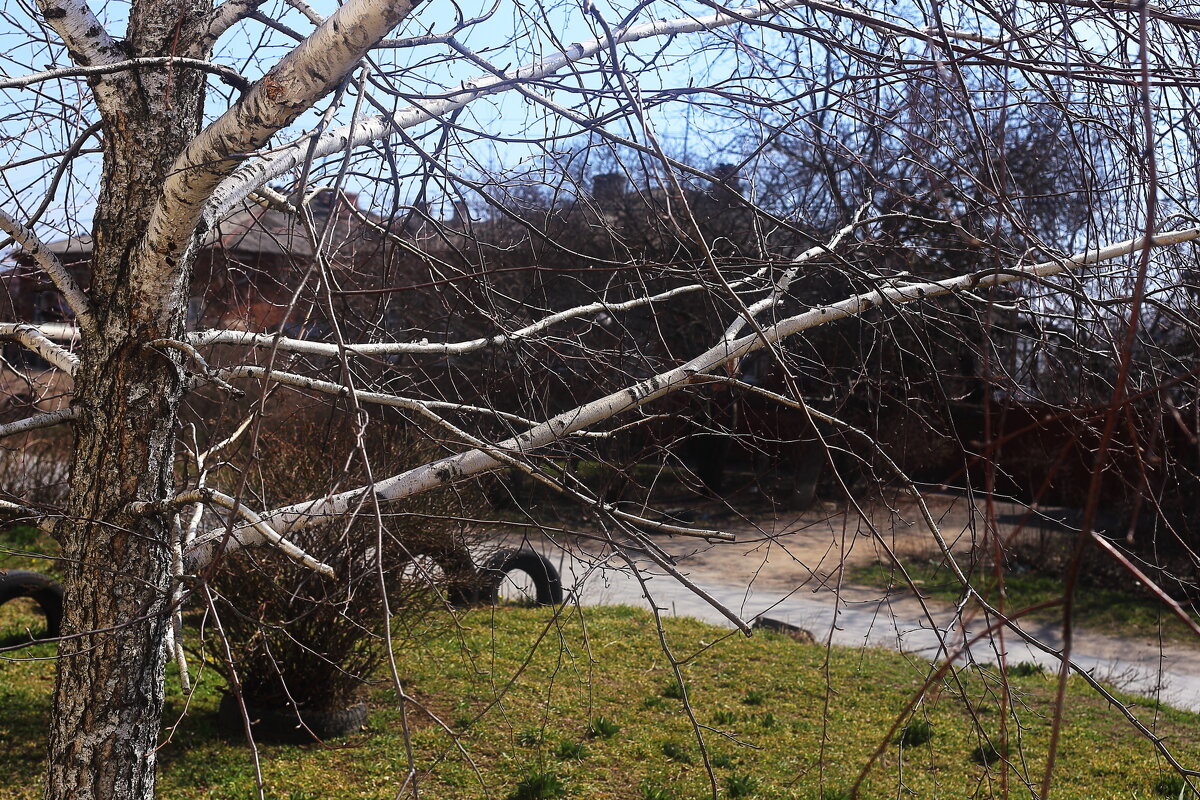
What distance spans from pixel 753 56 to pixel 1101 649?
9.10m

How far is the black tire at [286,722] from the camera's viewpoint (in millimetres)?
5961

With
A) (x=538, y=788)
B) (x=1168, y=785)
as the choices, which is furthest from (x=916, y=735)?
(x=538, y=788)

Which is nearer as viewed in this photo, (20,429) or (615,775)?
(20,429)

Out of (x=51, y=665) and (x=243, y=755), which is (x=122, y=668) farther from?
(x=51, y=665)

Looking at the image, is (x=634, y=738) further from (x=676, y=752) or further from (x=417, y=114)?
(x=417, y=114)

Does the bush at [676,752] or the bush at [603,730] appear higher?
the bush at [603,730]

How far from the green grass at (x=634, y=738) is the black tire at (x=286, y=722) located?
83 millimetres

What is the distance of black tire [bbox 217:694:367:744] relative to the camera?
5.96m

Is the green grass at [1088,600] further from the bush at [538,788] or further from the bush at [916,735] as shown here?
the bush at [538,788]

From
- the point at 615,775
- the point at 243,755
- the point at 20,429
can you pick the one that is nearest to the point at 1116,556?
the point at 20,429

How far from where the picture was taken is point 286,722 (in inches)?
235

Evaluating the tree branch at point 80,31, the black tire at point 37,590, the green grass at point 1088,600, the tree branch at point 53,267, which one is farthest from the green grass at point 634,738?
the tree branch at point 80,31

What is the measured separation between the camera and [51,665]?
24.2 feet

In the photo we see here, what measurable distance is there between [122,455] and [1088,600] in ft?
37.3
